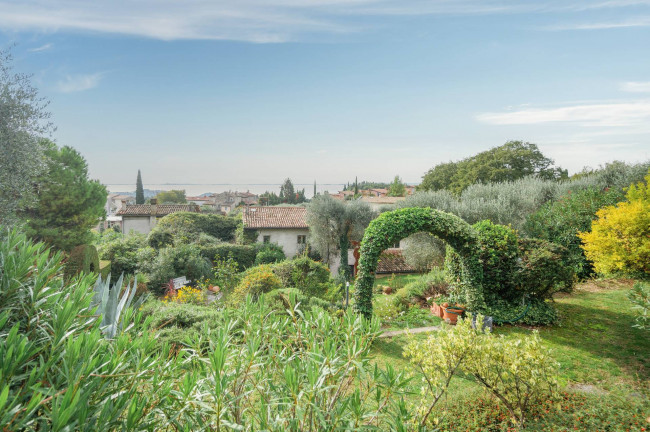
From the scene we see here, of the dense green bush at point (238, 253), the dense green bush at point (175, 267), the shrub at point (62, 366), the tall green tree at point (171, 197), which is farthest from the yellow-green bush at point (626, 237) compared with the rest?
the tall green tree at point (171, 197)

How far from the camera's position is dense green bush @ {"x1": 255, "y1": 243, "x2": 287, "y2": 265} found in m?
23.4

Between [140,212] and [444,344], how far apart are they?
3473 centimetres

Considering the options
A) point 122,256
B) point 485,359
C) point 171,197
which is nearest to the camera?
point 485,359

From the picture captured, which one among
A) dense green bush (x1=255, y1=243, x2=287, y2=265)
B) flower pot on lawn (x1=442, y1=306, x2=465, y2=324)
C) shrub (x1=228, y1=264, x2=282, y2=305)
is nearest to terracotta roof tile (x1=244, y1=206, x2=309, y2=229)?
dense green bush (x1=255, y1=243, x2=287, y2=265)

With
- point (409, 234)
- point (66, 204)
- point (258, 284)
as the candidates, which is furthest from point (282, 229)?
point (409, 234)

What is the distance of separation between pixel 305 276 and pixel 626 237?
10.9 metres

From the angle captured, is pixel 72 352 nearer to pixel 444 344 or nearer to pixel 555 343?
pixel 444 344

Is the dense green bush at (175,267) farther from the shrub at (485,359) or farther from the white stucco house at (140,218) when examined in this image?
the white stucco house at (140,218)

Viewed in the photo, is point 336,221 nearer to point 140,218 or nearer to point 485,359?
point 485,359

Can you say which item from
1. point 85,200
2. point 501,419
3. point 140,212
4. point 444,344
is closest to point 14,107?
point 85,200

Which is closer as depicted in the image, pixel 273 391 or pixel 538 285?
pixel 273 391

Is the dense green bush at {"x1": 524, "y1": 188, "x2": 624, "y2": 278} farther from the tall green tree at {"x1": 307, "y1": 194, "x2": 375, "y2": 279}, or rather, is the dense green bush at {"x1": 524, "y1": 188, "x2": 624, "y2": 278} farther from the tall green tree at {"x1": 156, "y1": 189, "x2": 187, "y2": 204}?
the tall green tree at {"x1": 156, "y1": 189, "x2": 187, "y2": 204}

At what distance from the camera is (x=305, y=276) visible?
554 inches

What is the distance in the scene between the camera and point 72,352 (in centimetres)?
159
